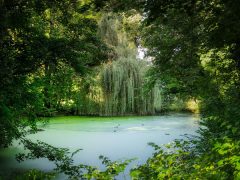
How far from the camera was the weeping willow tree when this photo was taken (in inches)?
559

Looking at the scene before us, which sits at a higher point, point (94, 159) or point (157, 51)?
point (157, 51)

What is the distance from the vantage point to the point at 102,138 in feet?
30.7

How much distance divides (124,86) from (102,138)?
5.28 meters

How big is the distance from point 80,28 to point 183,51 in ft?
7.61

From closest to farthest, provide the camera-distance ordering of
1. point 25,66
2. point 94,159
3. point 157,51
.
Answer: point 25,66 → point 94,159 → point 157,51

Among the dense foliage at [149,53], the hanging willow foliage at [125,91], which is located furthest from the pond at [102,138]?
the dense foliage at [149,53]

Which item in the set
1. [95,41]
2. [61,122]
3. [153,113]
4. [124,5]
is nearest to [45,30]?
[95,41]

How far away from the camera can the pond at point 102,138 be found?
6.81 meters

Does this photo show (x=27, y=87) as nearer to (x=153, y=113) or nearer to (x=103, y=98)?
(x=103, y=98)

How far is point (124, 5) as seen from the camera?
361 cm

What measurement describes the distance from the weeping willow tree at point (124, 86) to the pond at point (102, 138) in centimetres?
72

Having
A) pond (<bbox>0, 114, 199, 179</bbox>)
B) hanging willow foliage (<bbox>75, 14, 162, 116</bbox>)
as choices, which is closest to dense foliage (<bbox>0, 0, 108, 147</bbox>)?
pond (<bbox>0, 114, 199, 179</bbox>)

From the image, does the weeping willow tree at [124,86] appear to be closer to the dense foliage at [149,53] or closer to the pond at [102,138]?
the pond at [102,138]

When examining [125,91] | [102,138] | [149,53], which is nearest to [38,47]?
[149,53]
